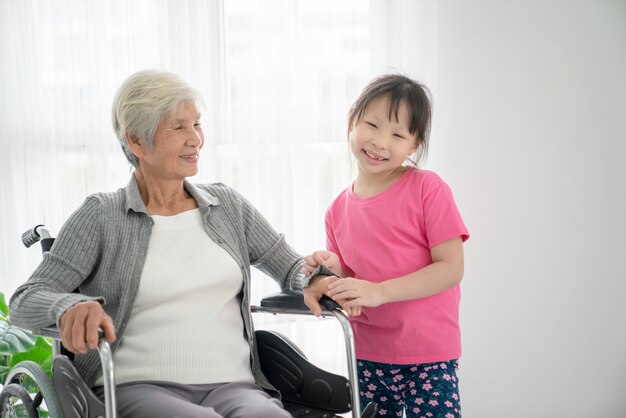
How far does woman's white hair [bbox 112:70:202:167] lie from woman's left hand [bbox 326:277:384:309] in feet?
1.91

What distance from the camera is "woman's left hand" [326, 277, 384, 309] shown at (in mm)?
1545

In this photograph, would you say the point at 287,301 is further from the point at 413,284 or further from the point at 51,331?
the point at 51,331

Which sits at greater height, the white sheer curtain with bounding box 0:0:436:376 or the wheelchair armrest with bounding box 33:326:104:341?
the white sheer curtain with bounding box 0:0:436:376

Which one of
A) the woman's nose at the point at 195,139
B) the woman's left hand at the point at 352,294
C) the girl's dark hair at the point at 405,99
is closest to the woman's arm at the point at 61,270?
the woman's nose at the point at 195,139

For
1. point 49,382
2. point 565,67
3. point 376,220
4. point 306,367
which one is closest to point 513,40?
point 565,67

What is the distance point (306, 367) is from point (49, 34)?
1695mm

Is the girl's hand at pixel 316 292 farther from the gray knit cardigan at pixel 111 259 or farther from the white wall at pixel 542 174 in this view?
the white wall at pixel 542 174

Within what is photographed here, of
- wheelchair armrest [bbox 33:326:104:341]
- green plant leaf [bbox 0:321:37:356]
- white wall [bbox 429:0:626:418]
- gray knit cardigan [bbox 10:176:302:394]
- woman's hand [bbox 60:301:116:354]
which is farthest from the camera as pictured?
white wall [bbox 429:0:626:418]

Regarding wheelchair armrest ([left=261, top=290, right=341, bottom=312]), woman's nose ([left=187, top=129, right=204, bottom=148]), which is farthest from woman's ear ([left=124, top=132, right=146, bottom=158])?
wheelchair armrest ([left=261, top=290, right=341, bottom=312])

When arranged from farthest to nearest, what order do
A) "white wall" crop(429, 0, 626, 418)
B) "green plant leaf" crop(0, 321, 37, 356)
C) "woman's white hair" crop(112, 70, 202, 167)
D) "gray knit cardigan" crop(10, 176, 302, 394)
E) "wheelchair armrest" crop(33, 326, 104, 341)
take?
"white wall" crop(429, 0, 626, 418) < "green plant leaf" crop(0, 321, 37, 356) < "woman's white hair" crop(112, 70, 202, 167) < "gray knit cardigan" crop(10, 176, 302, 394) < "wheelchair armrest" crop(33, 326, 104, 341)

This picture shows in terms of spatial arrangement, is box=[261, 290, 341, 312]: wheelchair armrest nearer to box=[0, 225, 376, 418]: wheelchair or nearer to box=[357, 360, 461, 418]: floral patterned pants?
box=[0, 225, 376, 418]: wheelchair

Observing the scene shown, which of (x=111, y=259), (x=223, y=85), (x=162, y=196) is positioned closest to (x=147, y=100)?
(x=162, y=196)

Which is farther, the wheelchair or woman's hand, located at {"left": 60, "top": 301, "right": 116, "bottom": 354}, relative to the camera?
the wheelchair

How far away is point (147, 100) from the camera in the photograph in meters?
1.62
